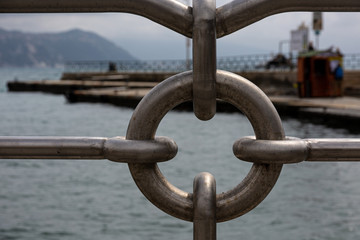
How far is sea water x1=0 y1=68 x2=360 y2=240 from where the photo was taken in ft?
33.8

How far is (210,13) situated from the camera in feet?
3.22

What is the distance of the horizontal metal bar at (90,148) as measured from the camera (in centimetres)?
99

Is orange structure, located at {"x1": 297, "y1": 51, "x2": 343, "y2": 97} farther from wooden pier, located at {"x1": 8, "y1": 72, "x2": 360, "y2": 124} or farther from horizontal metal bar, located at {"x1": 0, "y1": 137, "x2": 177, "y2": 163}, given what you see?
horizontal metal bar, located at {"x1": 0, "y1": 137, "x2": 177, "y2": 163}

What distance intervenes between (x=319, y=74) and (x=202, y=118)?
70.9 feet

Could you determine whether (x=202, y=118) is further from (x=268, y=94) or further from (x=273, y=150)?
(x=268, y=94)

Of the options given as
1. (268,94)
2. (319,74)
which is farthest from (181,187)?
(268,94)

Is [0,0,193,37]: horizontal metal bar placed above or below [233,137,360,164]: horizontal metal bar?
above

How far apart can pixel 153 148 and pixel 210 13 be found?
1.00 ft

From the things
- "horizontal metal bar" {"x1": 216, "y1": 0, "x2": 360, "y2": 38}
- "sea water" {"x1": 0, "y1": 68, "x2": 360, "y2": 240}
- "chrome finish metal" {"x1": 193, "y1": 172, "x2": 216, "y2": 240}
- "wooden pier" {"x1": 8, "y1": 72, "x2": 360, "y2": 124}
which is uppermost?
"wooden pier" {"x1": 8, "y1": 72, "x2": 360, "y2": 124}

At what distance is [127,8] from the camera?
1032mm

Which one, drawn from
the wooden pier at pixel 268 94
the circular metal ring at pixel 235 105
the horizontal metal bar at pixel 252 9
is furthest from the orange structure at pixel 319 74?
the circular metal ring at pixel 235 105

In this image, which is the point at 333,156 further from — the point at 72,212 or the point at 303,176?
the point at 303,176

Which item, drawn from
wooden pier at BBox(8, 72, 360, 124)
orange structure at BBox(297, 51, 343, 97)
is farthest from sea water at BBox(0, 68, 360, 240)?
orange structure at BBox(297, 51, 343, 97)

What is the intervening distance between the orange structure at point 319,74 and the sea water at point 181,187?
10.1 ft
